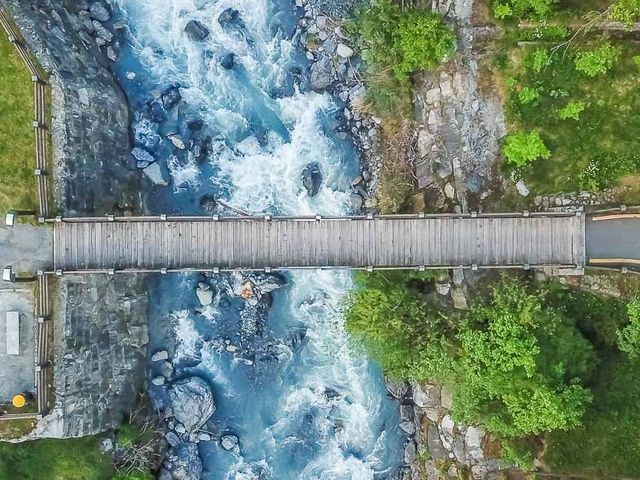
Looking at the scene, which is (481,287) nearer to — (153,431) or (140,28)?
(153,431)

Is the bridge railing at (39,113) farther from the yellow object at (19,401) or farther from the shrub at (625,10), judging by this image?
the shrub at (625,10)

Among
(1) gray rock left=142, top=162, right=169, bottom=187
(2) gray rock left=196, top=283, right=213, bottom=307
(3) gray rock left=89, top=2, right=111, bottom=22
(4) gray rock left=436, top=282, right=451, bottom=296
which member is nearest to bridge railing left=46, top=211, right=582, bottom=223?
(4) gray rock left=436, top=282, right=451, bottom=296

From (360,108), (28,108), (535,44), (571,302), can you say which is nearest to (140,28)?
(28,108)

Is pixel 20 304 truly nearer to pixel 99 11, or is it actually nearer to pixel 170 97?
pixel 170 97

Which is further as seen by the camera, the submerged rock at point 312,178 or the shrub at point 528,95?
the submerged rock at point 312,178

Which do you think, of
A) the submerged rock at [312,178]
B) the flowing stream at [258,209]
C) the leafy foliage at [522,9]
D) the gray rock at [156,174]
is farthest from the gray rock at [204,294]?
the leafy foliage at [522,9]
